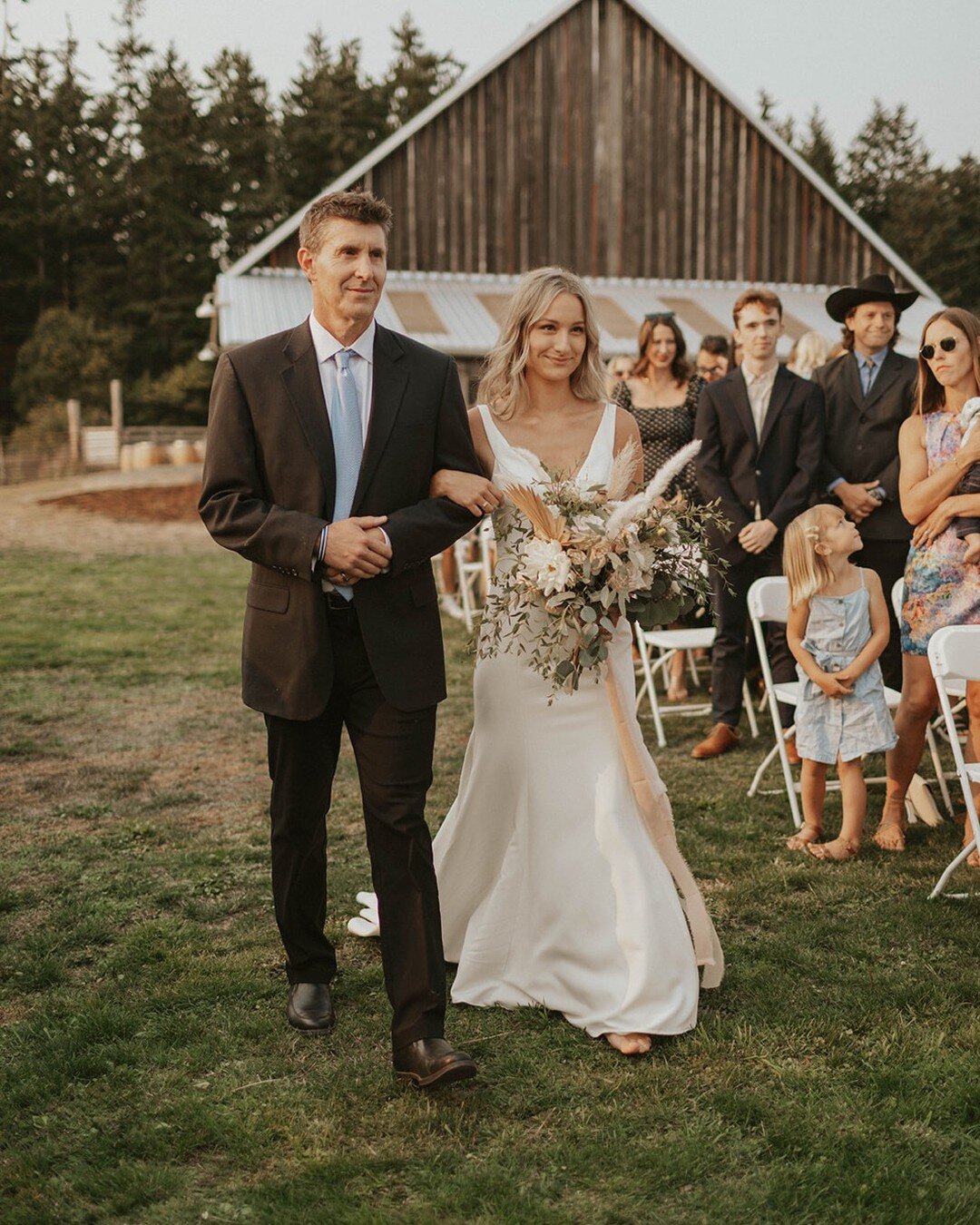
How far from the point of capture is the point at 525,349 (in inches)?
164

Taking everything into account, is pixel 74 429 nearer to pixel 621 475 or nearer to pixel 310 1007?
pixel 310 1007

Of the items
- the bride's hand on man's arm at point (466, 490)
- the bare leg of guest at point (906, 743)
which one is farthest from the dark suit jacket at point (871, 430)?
the bride's hand on man's arm at point (466, 490)

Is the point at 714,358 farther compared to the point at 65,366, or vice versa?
the point at 65,366

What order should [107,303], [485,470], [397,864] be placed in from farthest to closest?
[107,303] → [485,470] → [397,864]

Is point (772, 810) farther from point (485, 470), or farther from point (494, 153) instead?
point (494, 153)

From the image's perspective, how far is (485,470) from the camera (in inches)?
166

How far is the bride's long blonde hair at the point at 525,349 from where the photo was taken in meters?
4.05

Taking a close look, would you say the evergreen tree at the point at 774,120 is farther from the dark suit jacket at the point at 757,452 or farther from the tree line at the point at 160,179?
the dark suit jacket at the point at 757,452

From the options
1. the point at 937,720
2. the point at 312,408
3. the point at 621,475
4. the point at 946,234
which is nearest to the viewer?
the point at 312,408

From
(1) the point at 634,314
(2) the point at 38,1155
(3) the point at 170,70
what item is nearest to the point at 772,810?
(2) the point at 38,1155

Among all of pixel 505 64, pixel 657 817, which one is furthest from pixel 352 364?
pixel 505 64

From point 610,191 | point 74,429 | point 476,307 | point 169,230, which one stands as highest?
point 169,230

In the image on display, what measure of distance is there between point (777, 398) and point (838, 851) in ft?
9.24

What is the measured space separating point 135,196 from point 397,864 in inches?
2274
